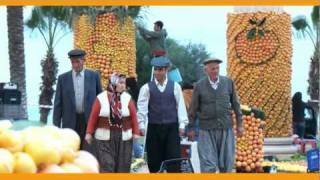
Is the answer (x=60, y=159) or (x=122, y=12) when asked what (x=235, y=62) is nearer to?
(x=122, y=12)

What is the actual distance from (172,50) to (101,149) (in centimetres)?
191

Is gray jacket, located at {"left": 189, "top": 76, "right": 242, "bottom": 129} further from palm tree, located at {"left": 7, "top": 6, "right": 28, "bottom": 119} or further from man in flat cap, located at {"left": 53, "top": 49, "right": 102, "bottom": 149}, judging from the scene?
palm tree, located at {"left": 7, "top": 6, "right": 28, "bottom": 119}

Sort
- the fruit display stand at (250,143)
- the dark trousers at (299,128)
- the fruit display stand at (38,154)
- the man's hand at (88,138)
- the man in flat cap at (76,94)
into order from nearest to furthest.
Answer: the fruit display stand at (38,154) < the man's hand at (88,138) < the man in flat cap at (76,94) < the fruit display stand at (250,143) < the dark trousers at (299,128)

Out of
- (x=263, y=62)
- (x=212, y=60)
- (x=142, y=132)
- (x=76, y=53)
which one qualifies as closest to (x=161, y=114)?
(x=142, y=132)

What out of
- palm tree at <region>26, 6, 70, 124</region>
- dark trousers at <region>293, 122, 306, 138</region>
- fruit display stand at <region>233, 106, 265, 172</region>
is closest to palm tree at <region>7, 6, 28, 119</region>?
palm tree at <region>26, 6, 70, 124</region>

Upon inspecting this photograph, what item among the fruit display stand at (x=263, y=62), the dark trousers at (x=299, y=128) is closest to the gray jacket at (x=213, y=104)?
the fruit display stand at (x=263, y=62)

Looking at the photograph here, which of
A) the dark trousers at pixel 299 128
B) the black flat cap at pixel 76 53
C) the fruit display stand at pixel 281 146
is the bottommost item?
the fruit display stand at pixel 281 146

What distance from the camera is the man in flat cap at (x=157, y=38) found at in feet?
20.7

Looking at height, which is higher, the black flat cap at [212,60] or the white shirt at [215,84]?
the black flat cap at [212,60]

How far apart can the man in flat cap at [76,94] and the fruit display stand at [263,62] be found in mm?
3196

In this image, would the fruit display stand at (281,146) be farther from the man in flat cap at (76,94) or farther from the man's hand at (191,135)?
the man in flat cap at (76,94)

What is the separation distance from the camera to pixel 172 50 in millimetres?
7086

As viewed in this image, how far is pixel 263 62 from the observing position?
8797mm

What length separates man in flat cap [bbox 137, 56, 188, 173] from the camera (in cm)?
577
